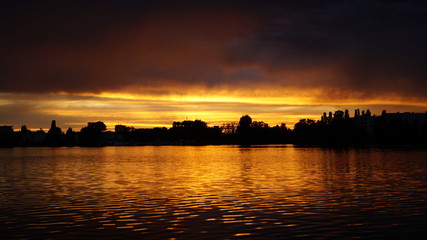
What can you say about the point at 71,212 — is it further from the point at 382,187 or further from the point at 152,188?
the point at 382,187

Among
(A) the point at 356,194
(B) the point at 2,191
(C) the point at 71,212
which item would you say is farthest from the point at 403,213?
(B) the point at 2,191

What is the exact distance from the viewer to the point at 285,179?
207ft

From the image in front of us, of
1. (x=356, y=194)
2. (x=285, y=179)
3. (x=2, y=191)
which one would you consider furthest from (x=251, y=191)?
(x=2, y=191)

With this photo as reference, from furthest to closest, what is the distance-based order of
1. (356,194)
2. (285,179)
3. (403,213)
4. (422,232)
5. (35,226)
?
(285,179)
(356,194)
(403,213)
(35,226)
(422,232)

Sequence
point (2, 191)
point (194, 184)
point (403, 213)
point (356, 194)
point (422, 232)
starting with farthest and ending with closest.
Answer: point (194, 184), point (2, 191), point (356, 194), point (403, 213), point (422, 232)

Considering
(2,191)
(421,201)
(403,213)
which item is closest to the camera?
(403,213)

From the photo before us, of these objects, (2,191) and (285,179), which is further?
(285,179)

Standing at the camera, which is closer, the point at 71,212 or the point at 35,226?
the point at 35,226

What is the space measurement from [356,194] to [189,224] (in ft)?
73.4

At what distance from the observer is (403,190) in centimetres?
4938

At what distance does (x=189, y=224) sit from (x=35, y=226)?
10.4 m

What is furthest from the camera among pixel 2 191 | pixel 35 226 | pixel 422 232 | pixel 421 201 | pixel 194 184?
pixel 194 184

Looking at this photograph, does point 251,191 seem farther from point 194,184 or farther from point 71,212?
point 71,212

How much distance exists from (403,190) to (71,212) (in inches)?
1340
